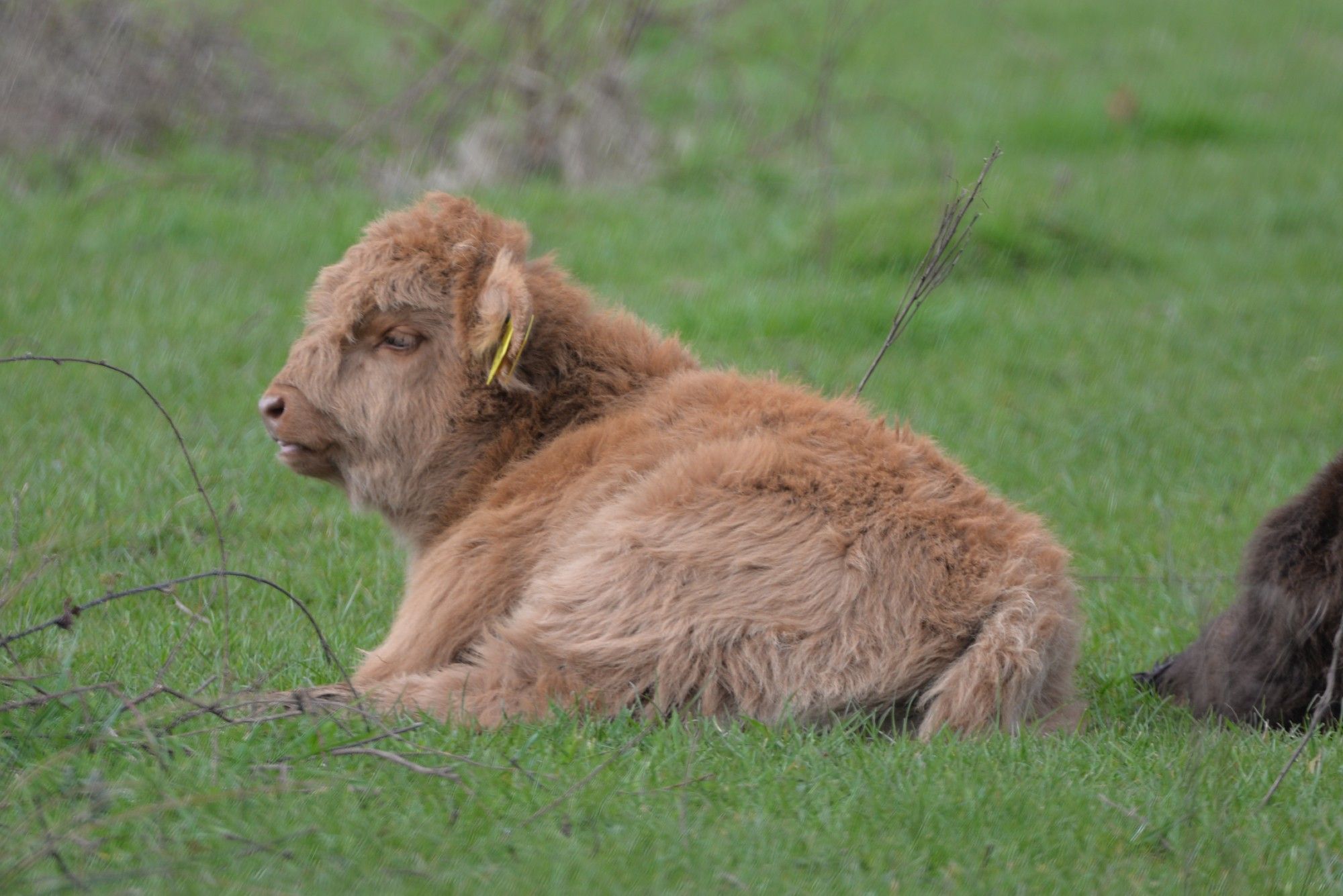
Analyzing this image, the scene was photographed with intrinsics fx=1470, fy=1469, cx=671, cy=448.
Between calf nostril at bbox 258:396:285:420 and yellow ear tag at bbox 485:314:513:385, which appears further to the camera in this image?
calf nostril at bbox 258:396:285:420

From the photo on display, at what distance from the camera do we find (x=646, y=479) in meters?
4.07

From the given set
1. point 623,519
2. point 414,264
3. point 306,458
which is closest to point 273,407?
point 306,458

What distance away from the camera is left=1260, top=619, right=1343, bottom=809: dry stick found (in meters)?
3.48

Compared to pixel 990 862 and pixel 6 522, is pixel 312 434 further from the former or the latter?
pixel 990 862

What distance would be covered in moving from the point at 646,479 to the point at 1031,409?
14.9 ft

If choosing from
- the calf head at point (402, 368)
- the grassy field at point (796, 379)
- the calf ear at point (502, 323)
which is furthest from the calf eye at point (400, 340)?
the grassy field at point (796, 379)

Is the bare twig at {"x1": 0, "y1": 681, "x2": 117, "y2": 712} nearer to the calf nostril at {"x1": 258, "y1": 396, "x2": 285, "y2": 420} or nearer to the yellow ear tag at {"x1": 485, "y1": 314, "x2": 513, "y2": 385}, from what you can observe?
the calf nostril at {"x1": 258, "y1": 396, "x2": 285, "y2": 420}

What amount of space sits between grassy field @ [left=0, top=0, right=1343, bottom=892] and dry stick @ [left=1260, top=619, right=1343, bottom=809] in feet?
0.19

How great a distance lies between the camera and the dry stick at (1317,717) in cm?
348

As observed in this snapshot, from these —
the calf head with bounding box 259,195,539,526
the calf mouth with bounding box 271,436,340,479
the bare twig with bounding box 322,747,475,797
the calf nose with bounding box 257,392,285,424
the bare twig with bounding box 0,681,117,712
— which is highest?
the calf head with bounding box 259,195,539,526

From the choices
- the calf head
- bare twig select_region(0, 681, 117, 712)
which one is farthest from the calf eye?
bare twig select_region(0, 681, 117, 712)

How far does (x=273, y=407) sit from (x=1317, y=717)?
123 inches

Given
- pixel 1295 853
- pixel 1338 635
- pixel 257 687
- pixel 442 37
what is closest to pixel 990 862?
pixel 1295 853

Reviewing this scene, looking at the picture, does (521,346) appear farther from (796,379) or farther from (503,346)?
(796,379)
